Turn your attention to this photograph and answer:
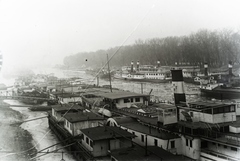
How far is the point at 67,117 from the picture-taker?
54.9 ft

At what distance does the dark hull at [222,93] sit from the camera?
30.5 m

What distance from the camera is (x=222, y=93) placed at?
31266mm

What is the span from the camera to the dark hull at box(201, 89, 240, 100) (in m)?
30.5

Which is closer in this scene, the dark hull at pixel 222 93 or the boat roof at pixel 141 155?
the boat roof at pixel 141 155

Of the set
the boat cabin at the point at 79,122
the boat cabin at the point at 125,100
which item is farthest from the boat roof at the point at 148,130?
the boat cabin at the point at 125,100

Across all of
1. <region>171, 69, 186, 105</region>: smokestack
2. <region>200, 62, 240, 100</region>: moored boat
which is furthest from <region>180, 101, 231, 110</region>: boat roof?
<region>200, 62, 240, 100</region>: moored boat

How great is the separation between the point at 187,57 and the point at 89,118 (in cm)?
4747

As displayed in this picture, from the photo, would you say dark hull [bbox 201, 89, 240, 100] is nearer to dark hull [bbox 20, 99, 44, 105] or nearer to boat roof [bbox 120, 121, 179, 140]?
boat roof [bbox 120, 121, 179, 140]

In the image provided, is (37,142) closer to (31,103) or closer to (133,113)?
(133,113)

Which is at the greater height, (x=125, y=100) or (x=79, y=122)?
(x=125, y=100)

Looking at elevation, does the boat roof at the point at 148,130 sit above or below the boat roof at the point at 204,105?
below

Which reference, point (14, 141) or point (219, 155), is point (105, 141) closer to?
point (219, 155)

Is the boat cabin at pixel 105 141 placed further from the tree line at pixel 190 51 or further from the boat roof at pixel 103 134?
the tree line at pixel 190 51

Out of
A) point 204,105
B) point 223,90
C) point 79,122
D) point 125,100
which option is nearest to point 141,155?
point 204,105
